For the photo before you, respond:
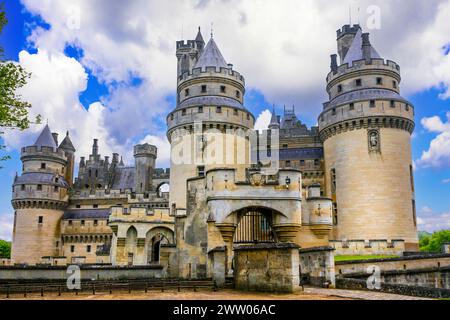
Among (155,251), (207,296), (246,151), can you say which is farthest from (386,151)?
(207,296)

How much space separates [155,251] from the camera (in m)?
37.7

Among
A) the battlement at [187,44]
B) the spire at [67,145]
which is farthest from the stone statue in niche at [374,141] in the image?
the spire at [67,145]

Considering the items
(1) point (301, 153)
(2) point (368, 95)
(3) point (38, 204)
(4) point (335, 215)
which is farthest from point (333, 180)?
(3) point (38, 204)

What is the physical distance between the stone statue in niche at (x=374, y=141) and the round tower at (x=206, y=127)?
11002 mm

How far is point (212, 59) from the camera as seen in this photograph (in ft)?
139

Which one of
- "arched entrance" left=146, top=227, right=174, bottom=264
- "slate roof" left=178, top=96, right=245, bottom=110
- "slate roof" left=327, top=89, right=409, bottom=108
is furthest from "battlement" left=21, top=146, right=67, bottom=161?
"slate roof" left=327, top=89, right=409, bottom=108

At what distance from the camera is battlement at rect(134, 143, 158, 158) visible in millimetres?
64500

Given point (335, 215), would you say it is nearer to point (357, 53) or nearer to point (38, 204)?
point (357, 53)

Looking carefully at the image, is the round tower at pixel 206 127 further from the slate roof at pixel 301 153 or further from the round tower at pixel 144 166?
the round tower at pixel 144 166

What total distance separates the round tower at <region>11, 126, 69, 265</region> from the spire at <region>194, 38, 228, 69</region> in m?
28.0

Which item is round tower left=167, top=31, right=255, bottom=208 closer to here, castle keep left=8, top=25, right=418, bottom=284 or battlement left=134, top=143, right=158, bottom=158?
castle keep left=8, top=25, right=418, bottom=284

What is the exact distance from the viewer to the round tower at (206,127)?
37781mm
